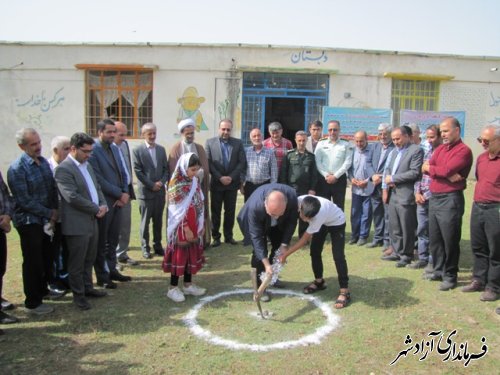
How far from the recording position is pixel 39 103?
14.3m

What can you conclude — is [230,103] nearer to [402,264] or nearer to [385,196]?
[385,196]

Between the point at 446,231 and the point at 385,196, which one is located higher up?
the point at 385,196

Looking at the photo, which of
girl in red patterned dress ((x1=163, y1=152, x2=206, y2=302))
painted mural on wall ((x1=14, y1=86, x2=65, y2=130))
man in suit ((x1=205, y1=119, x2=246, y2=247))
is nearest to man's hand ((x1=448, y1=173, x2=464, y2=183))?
girl in red patterned dress ((x1=163, y1=152, x2=206, y2=302))

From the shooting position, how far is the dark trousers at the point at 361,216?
7.42 m

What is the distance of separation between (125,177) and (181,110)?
9.00 meters

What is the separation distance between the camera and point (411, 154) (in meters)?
6.10

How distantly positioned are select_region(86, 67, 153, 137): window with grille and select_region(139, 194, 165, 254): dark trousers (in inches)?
335

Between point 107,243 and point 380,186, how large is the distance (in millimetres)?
4377

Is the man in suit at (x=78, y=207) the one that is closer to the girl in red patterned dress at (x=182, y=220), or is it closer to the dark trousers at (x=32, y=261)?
the dark trousers at (x=32, y=261)

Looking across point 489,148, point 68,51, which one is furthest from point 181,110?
point 489,148

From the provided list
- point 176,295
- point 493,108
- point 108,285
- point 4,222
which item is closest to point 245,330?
point 176,295

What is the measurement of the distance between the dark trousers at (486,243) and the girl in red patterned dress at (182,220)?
3.27 m

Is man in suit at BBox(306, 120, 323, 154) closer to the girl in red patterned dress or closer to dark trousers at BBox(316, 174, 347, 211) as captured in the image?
dark trousers at BBox(316, 174, 347, 211)

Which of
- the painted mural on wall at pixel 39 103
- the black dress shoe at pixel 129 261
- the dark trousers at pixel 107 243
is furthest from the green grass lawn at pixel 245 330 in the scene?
the painted mural on wall at pixel 39 103
